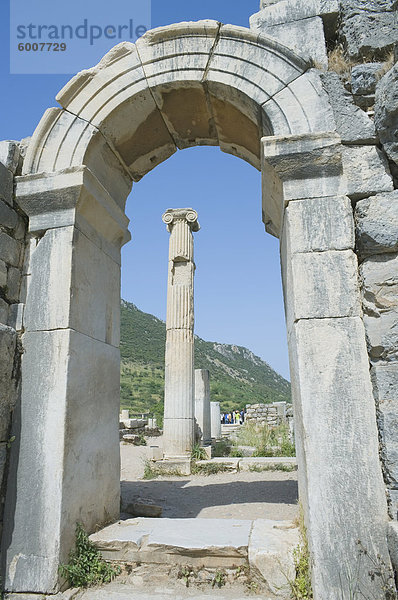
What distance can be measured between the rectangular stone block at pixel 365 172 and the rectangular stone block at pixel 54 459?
2.55 meters

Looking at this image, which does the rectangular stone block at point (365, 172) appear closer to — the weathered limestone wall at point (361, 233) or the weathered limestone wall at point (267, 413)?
the weathered limestone wall at point (361, 233)

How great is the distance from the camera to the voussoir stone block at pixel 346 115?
10.9ft

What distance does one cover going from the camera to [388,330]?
2.87 meters

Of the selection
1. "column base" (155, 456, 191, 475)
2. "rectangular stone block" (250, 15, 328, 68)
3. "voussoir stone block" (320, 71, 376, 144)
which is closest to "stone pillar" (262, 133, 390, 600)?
"voussoir stone block" (320, 71, 376, 144)

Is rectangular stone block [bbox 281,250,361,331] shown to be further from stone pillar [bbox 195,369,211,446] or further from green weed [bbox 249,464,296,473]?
stone pillar [bbox 195,369,211,446]

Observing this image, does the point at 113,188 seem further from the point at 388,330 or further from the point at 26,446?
the point at 388,330

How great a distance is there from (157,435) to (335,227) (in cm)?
1789

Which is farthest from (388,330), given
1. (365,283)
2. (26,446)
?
(26,446)

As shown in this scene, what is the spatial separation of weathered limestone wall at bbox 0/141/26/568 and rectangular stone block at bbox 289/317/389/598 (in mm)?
2302

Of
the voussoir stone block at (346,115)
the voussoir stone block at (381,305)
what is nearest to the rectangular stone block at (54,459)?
the voussoir stone block at (381,305)

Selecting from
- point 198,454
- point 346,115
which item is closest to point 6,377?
point 346,115

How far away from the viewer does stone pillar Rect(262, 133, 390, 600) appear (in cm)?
265

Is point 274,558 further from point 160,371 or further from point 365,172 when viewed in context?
point 160,371

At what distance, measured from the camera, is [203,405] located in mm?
14000
